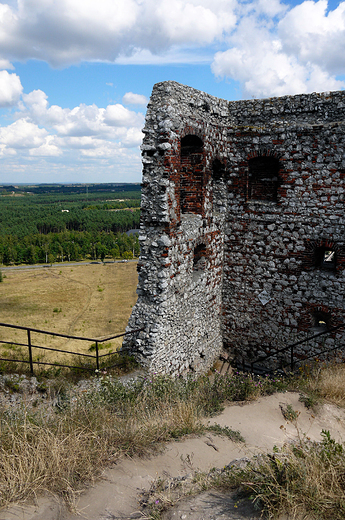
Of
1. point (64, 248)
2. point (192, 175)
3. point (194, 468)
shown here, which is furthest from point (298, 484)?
point (64, 248)

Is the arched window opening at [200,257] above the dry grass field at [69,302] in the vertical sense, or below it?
above

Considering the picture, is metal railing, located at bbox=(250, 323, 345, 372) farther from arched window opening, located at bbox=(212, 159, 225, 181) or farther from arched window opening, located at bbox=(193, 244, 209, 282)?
arched window opening, located at bbox=(212, 159, 225, 181)

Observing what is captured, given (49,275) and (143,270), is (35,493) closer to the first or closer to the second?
(143,270)

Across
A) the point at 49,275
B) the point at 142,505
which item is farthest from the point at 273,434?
the point at 49,275

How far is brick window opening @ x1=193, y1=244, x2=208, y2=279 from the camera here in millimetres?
7844

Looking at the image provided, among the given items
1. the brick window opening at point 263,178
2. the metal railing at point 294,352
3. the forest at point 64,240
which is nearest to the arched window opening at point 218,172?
the brick window opening at point 263,178

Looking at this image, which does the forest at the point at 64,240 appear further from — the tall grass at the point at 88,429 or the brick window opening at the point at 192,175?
the tall grass at the point at 88,429

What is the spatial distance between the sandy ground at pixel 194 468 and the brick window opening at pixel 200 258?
311 centimetres

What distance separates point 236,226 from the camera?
8.57 meters

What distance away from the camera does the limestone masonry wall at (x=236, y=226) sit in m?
6.34

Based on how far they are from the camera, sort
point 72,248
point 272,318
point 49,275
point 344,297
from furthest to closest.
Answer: point 72,248 → point 49,275 → point 272,318 → point 344,297

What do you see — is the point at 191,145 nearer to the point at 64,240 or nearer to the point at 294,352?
the point at 294,352

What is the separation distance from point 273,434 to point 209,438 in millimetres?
1103

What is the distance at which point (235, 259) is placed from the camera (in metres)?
8.70
